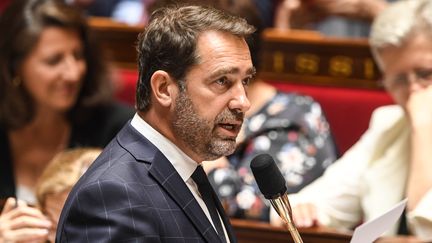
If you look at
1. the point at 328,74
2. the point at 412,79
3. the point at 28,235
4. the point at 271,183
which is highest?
the point at 271,183

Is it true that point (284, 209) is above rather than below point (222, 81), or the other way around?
below

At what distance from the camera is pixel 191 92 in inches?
43.5

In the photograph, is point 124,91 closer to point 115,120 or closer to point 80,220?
point 115,120

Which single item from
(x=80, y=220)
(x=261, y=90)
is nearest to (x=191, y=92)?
(x=80, y=220)

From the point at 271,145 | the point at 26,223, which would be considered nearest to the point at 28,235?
the point at 26,223

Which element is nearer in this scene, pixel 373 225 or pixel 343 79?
pixel 373 225

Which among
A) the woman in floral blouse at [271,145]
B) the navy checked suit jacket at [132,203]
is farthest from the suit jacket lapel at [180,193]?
the woman in floral blouse at [271,145]

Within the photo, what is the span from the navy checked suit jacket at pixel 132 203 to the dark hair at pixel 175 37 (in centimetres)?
7

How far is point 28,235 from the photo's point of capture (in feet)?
4.57

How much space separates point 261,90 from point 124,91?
49cm

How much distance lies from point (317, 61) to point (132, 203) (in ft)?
4.83

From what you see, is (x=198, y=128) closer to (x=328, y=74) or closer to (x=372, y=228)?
(x=372, y=228)

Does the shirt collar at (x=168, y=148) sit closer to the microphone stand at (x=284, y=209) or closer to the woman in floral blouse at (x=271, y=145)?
the microphone stand at (x=284, y=209)

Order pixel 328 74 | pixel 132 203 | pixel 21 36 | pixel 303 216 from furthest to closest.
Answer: pixel 328 74 → pixel 21 36 → pixel 303 216 → pixel 132 203
